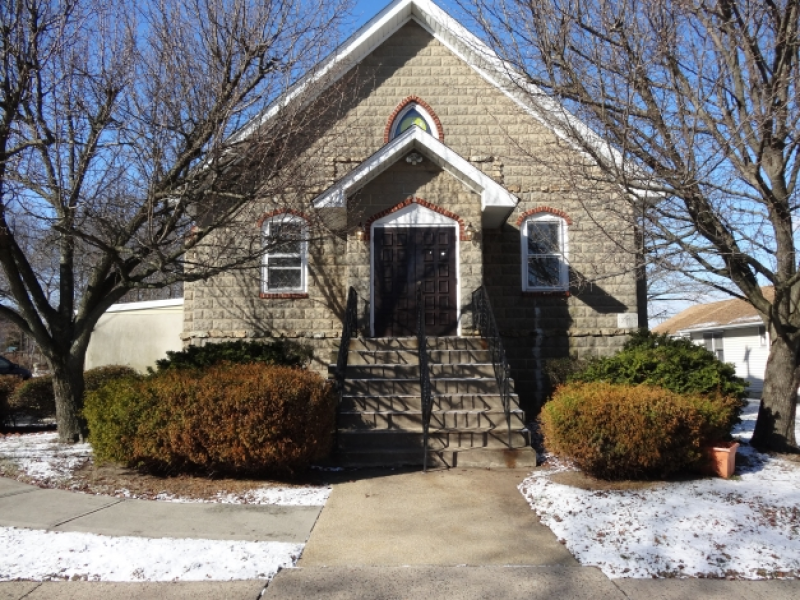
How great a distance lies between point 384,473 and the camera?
27.7 ft

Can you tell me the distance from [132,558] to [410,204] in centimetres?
850

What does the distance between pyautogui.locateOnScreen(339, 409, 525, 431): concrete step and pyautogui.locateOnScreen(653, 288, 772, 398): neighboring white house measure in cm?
1741

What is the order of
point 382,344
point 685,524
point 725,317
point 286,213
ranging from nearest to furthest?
point 685,524 < point 286,213 < point 382,344 < point 725,317

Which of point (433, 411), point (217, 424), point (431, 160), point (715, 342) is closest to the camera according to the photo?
point (217, 424)

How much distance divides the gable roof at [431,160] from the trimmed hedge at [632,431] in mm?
5175

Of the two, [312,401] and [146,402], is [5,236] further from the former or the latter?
[312,401]

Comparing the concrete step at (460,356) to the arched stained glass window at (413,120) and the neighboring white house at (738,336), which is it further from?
the neighboring white house at (738,336)

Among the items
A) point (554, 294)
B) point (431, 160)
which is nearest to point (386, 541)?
point (431, 160)

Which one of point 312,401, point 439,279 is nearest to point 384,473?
point 312,401

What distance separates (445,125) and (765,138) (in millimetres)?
7196

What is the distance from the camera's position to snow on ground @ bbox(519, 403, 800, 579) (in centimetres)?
525

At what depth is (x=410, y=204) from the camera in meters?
12.4

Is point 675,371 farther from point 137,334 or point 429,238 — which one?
point 137,334

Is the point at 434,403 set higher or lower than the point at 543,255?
lower
